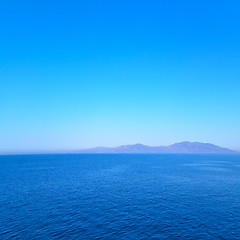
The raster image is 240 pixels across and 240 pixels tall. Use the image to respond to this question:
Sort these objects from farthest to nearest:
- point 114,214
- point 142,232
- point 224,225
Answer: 1. point 114,214
2. point 224,225
3. point 142,232

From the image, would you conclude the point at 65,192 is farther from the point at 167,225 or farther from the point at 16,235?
the point at 167,225

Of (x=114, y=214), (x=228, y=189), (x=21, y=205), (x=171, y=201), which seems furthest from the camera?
(x=228, y=189)

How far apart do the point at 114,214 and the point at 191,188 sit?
42929 mm

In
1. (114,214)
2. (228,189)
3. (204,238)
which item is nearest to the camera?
(204,238)

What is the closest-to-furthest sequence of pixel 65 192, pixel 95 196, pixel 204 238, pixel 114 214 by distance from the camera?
pixel 204 238
pixel 114 214
pixel 95 196
pixel 65 192

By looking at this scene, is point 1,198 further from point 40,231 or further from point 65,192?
point 40,231

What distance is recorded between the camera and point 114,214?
163 feet

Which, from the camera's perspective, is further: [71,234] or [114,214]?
[114,214]

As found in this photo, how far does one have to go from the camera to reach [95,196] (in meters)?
66.9

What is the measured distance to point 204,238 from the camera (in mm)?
37656

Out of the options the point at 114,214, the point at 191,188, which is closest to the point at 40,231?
the point at 114,214

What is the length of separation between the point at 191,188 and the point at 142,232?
46.6 metres

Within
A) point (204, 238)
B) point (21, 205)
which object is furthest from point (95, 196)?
point (204, 238)

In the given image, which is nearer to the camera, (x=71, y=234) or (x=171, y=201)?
(x=71, y=234)
